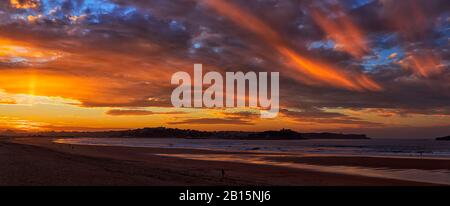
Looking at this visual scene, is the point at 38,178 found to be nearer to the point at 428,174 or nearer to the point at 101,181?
the point at 101,181
